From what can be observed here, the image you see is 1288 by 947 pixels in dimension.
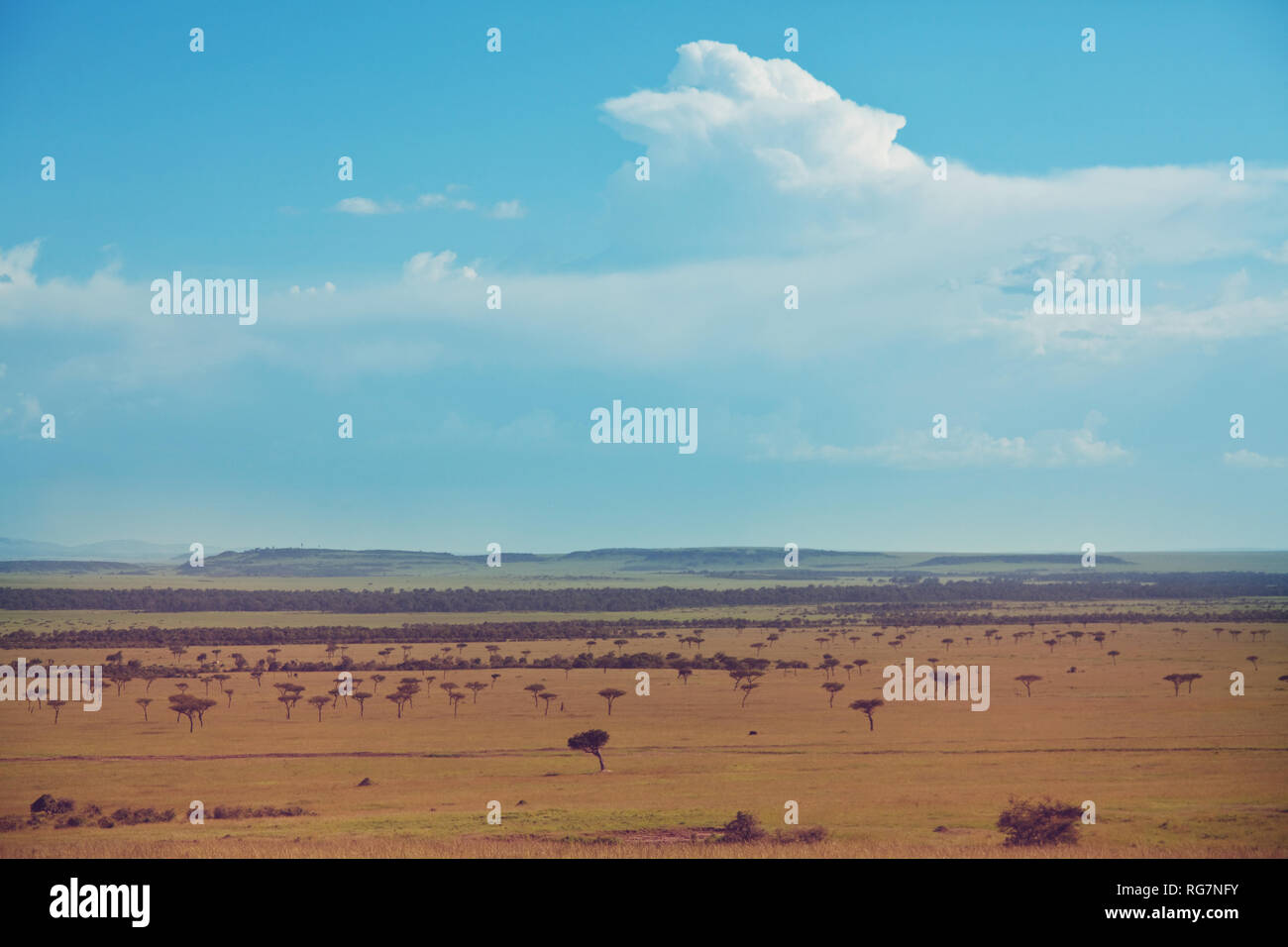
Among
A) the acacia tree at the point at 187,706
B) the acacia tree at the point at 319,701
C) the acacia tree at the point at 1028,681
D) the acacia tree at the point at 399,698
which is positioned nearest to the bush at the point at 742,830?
the acacia tree at the point at 399,698

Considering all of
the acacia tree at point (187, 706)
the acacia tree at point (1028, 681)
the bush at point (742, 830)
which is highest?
the bush at point (742, 830)

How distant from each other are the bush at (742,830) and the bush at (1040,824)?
6746 mm

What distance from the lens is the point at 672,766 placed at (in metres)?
43.2

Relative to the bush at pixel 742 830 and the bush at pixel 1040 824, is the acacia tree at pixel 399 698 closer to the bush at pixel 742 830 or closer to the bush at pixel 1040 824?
the bush at pixel 742 830

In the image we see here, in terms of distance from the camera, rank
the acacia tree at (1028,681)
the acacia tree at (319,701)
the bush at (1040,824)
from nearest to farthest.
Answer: the bush at (1040,824)
the acacia tree at (319,701)
the acacia tree at (1028,681)

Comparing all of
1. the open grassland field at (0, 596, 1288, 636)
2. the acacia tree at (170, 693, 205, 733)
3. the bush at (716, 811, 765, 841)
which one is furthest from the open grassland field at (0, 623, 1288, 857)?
the open grassland field at (0, 596, 1288, 636)

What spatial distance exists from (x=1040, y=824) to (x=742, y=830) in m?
8.29

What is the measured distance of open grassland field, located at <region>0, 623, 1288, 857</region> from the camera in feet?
99.2

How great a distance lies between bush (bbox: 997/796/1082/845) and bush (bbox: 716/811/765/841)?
22.1ft

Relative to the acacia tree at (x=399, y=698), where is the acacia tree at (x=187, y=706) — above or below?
above

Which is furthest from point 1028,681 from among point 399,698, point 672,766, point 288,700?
point 288,700

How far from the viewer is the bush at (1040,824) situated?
2927 centimetres

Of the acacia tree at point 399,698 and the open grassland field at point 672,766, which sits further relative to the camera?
the acacia tree at point 399,698
